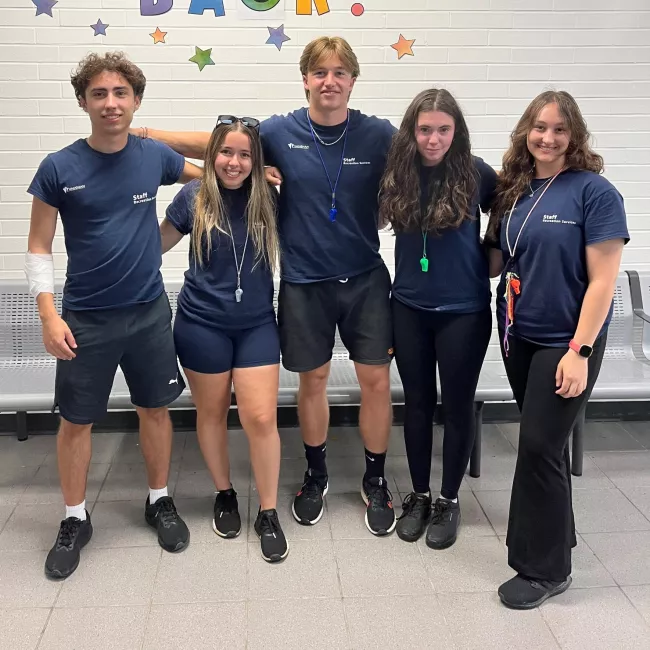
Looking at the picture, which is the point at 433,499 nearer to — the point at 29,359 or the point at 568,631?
the point at 568,631

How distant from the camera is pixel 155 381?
2.17m

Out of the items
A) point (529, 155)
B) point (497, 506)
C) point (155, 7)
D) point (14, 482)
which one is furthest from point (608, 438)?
point (155, 7)

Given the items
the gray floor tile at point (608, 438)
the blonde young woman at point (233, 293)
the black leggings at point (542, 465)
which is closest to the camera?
the black leggings at point (542, 465)

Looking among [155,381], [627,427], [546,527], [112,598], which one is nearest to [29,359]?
[155,381]

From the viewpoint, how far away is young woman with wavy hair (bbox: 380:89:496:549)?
6.57ft

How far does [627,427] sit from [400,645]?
208 centimetres

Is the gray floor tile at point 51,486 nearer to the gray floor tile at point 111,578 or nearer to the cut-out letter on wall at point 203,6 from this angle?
the gray floor tile at point 111,578

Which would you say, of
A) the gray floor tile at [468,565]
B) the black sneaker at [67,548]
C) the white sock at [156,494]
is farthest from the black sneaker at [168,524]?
the gray floor tile at [468,565]

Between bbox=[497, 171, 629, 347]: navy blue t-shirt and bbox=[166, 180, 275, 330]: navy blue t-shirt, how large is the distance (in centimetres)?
84

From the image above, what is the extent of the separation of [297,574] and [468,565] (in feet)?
1.92

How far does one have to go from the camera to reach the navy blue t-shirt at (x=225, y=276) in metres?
2.10

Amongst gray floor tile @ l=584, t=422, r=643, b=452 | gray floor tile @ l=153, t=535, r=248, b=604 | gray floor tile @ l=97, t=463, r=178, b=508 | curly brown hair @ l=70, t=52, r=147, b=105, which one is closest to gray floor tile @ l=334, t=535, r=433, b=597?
gray floor tile @ l=153, t=535, r=248, b=604

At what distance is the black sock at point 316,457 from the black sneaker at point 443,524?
0.47 metres

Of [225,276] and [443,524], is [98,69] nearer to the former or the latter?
[225,276]
